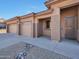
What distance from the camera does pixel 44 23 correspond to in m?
16.0

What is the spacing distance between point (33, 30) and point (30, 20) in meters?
1.85

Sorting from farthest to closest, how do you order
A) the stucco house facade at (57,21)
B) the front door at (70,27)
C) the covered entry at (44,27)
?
the covered entry at (44,27), the front door at (70,27), the stucco house facade at (57,21)

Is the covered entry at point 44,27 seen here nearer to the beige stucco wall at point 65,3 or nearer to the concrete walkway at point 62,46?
the concrete walkway at point 62,46

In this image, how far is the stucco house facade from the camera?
10469 mm

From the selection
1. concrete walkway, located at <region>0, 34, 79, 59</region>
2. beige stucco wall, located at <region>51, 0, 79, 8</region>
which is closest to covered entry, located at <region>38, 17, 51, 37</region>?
concrete walkway, located at <region>0, 34, 79, 59</region>

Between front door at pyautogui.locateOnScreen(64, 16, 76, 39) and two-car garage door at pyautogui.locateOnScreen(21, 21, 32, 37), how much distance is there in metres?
6.43

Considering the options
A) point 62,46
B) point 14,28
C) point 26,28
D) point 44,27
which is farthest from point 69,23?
point 14,28

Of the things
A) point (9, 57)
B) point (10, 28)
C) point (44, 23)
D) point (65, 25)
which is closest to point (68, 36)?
point (65, 25)

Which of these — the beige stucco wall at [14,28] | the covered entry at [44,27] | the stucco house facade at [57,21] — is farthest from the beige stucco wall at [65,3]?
the beige stucco wall at [14,28]

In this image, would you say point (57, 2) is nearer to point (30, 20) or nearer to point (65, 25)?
point (65, 25)

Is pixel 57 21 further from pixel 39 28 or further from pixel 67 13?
pixel 39 28

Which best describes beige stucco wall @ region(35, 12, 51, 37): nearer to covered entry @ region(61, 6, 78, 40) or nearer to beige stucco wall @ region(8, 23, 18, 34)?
covered entry @ region(61, 6, 78, 40)

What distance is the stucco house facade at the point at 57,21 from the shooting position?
10469 mm

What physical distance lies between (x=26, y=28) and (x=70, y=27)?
27.9 feet
